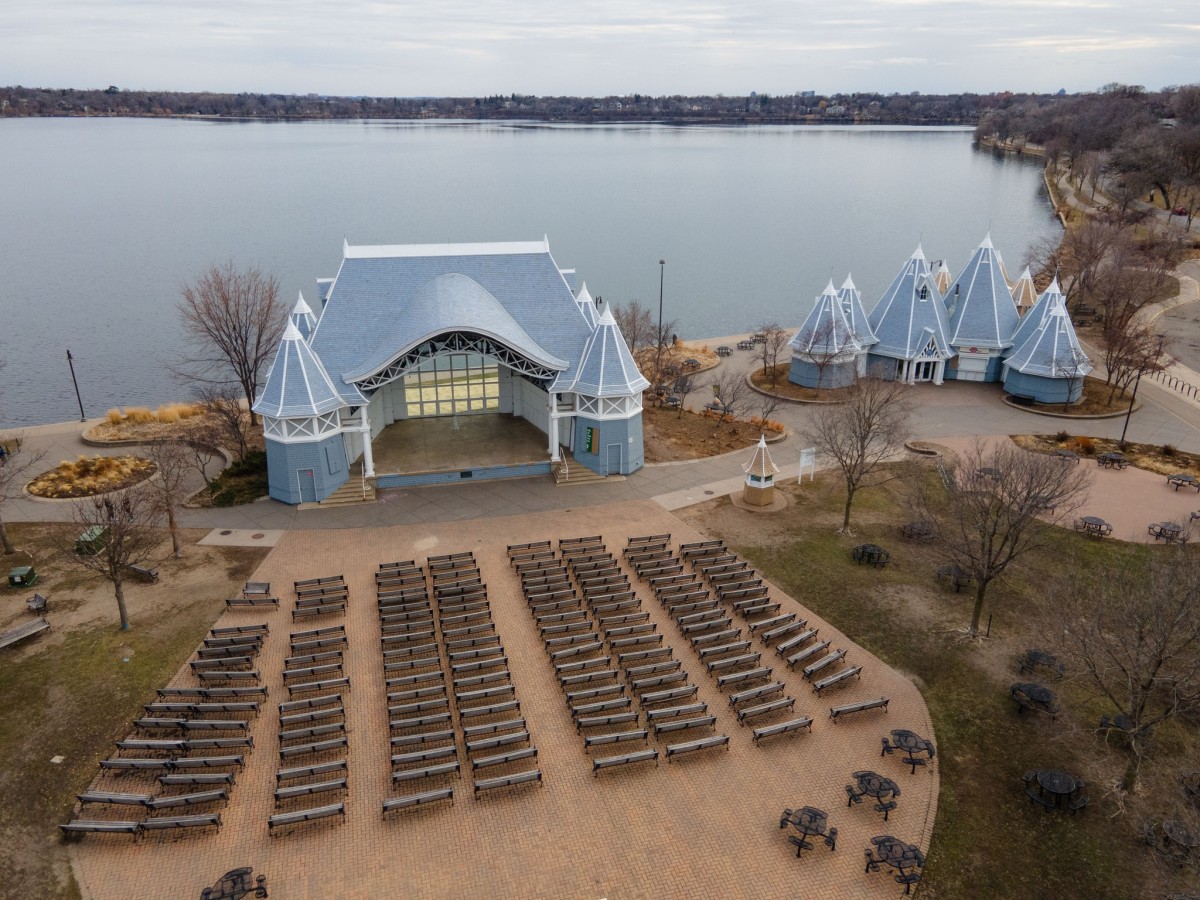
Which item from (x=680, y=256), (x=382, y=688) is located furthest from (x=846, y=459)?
(x=680, y=256)

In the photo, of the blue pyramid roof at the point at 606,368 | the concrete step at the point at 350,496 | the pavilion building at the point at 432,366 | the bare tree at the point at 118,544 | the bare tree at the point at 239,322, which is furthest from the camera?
the bare tree at the point at 239,322

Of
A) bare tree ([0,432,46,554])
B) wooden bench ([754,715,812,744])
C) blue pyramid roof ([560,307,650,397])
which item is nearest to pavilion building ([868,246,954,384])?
blue pyramid roof ([560,307,650,397])

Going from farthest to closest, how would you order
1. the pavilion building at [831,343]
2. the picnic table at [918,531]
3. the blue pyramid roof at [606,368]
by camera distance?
the pavilion building at [831,343] → the blue pyramid roof at [606,368] → the picnic table at [918,531]

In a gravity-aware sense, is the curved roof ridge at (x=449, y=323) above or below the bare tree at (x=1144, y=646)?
above

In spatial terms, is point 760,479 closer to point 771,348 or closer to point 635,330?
point 635,330

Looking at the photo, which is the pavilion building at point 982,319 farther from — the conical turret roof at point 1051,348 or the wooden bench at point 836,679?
the wooden bench at point 836,679

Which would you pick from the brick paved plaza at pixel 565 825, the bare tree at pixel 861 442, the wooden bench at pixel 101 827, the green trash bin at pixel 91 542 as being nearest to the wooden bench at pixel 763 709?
the brick paved plaza at pixel 565 825

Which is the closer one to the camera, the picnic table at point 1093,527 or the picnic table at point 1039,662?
the picnic table at point 1039,662

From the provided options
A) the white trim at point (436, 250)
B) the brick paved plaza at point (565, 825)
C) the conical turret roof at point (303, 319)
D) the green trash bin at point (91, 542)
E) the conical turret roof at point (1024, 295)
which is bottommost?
the brick paved plaza at point (565, 825)
